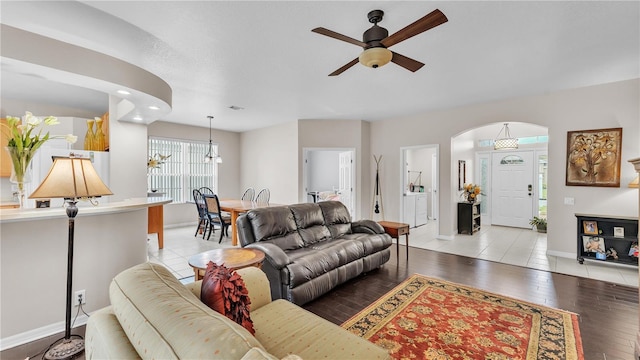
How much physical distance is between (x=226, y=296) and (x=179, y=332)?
0.43 metres

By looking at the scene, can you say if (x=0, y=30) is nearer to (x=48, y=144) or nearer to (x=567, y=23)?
(x=48, y=144)

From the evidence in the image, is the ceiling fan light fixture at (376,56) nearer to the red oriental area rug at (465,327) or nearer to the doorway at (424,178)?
the red oriental area rug at (465,327)

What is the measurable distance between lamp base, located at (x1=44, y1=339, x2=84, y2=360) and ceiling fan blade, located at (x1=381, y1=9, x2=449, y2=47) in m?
3.37

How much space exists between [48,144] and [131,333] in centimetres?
444

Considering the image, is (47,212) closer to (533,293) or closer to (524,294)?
(524,294)

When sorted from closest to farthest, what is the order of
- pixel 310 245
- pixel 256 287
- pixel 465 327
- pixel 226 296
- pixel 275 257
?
pixel 226 296 < pixel 256 287 < pixel 465 327 < pixel 275 257 < pixel 310 245

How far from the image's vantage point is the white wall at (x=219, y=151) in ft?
22.6

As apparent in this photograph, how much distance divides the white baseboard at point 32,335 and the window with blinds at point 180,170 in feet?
16.2

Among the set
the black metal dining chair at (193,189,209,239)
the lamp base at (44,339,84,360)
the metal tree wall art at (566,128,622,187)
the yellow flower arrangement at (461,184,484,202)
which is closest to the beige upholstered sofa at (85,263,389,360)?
the lamp base at (44,339,84,360)

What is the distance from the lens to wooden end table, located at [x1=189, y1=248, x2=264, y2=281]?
7.31 feet

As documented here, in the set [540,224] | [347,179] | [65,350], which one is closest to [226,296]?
[65,350]

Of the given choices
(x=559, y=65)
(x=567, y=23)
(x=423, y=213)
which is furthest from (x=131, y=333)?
(x=423, y=213)

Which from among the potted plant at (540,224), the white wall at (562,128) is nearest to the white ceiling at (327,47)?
the white wall at (562,128)

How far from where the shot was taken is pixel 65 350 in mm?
1999
